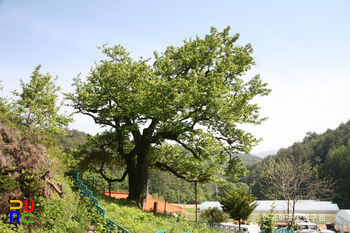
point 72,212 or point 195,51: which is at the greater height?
point 195,51

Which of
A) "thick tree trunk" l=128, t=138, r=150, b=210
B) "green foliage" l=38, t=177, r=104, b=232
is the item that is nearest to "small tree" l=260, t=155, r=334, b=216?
"thick tree trunk" l=128, t=138, r=150, b=210

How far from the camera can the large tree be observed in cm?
1292

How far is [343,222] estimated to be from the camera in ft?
84.8

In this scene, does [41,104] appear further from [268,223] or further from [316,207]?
[316,207]

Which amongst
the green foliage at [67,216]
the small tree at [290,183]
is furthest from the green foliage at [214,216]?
the green foliage at [67,216]

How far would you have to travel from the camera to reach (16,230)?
22.1ft

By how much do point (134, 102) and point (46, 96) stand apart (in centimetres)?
761

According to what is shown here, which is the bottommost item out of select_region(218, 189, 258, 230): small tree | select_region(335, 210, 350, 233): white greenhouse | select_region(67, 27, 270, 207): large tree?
select_region(335, 210, 350, 233): white greenhouse

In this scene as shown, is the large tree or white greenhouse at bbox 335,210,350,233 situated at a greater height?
the large tree

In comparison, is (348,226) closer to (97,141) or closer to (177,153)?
(177,153)

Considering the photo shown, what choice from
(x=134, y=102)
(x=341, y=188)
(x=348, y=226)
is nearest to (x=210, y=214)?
(x=348, y=226)

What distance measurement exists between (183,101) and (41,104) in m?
11.6

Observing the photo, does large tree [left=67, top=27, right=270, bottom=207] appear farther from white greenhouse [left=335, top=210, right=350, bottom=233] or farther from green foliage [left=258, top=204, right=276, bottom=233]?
white greenhouse [left=335, top=210, right=350, bottom=233]

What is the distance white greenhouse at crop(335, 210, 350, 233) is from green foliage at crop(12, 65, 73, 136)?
3046cm
